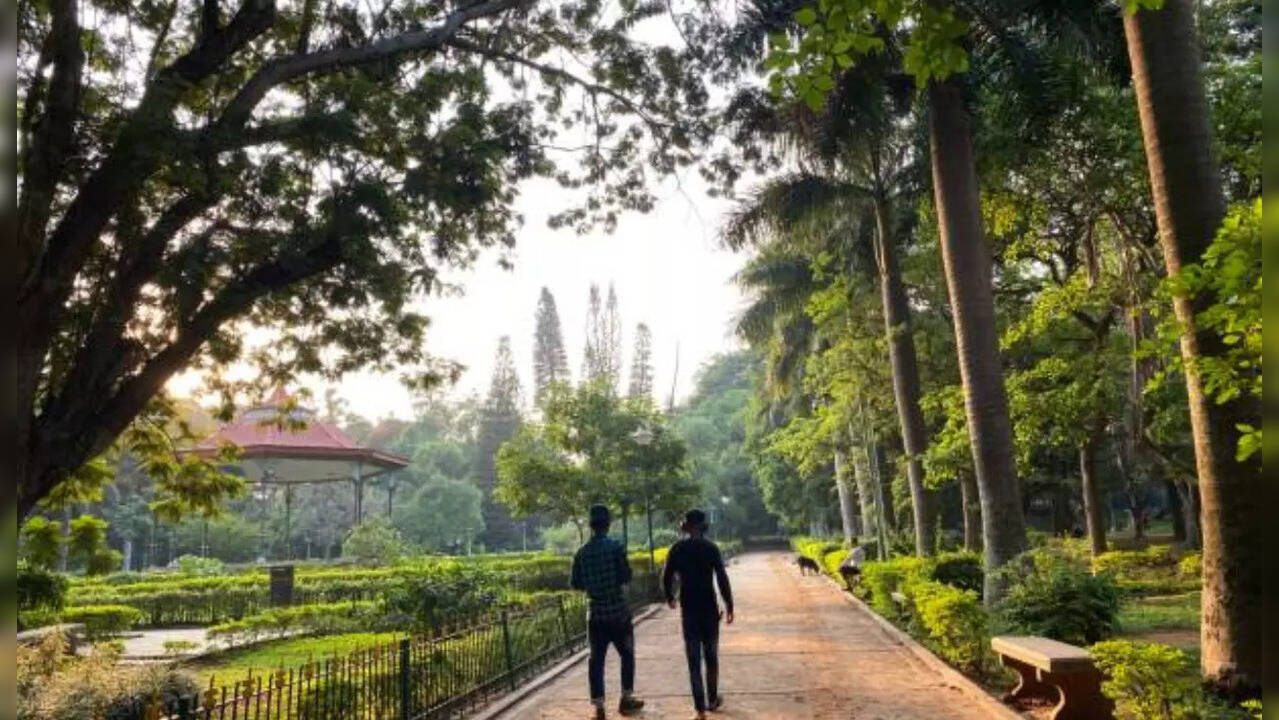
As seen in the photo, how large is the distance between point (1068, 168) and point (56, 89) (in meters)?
15.0

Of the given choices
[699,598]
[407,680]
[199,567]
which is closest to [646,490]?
[199,567]

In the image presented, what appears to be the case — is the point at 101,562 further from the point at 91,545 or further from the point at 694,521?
the point at 694,521

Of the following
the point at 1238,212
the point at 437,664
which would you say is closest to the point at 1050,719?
the point at 1238,212

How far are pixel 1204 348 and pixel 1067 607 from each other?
11.1 feet

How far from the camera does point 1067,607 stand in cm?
901

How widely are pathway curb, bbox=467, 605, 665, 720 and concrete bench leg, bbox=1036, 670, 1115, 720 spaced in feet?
16.5

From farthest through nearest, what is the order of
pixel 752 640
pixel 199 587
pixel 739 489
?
pixel 739 489 → pixel 199 587 → pixel 752 640

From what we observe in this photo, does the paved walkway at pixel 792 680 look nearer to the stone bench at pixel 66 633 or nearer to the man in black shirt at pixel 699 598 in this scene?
the man in black shirt at pixel 699 598

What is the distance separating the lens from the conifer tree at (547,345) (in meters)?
99.6

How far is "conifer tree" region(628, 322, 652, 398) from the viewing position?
3905 inches

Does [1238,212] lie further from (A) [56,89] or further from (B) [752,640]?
(B) [752,640]

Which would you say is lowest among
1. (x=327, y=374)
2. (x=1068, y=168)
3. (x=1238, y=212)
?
(x=1238, y=212)

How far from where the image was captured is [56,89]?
24.6 feet

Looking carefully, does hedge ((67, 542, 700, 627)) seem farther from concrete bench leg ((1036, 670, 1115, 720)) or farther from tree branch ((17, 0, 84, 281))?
tree branch ((17, 0, 84, 281))
